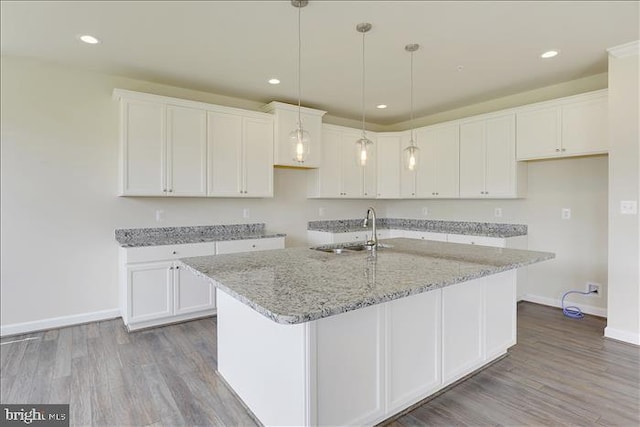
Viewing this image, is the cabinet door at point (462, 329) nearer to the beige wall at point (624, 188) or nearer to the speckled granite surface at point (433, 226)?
the beige wall at point (624, 188)

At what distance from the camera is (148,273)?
3.35 meters

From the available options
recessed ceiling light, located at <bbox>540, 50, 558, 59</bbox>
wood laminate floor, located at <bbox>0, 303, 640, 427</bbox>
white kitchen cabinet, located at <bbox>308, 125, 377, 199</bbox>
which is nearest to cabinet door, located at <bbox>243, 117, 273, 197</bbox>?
white kitchen cabinet, located at <bbox>308, 125, 377, 199</bbox>

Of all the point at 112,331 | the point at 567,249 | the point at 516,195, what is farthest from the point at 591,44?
the point at 112,331

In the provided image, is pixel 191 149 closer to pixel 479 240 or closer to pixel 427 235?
pixel 427 235

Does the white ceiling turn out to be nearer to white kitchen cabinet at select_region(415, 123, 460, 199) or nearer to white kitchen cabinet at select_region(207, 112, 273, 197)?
white kitchen cabinet at select_region(207, 112, 273, 197)

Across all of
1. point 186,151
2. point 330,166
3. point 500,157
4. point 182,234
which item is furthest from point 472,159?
point 182,234

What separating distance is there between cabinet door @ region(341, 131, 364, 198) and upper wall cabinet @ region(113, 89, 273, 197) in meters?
1.25

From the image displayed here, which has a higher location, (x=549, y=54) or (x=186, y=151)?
(x=549, y=54)

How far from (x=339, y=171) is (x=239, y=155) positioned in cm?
159

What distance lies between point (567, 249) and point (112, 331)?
16.4ft

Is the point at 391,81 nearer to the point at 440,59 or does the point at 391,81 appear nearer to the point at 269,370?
the point at 440,59

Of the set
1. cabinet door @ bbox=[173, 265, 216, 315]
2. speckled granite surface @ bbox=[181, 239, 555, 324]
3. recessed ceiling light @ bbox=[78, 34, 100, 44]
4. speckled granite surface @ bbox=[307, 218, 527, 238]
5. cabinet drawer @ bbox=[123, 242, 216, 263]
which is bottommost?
cabinet door @ bbox=[173, 265, 216, 315]

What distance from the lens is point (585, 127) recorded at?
3525mm

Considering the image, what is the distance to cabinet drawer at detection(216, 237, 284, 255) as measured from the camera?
3752 mm
